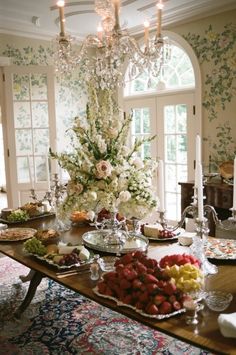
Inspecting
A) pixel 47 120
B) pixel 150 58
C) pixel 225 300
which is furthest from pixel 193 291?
pixel 47 120

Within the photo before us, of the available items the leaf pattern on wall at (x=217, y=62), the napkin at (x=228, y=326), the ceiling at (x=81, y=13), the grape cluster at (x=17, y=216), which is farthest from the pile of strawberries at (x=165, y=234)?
the ceiling at (x=81, y=13)

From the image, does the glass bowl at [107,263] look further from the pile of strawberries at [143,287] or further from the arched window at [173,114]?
the arched window at [173,114]

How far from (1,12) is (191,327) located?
13.1ft

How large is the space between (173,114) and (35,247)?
3.11 meters

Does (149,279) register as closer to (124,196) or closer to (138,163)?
(124,196)

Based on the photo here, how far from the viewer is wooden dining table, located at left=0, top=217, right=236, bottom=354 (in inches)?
49.3

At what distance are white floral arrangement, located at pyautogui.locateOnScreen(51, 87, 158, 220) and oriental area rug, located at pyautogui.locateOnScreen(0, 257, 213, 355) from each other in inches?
32.9

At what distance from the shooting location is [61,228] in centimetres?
274

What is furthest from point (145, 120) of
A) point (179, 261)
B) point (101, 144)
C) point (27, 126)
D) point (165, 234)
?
point (179, 261)

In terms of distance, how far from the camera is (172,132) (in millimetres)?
4871

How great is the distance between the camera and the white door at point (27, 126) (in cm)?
469

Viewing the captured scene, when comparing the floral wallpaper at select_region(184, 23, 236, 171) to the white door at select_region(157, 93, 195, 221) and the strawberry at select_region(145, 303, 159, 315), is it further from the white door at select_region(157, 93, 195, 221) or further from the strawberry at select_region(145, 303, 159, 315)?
the strawberry at select_region(145, 303, 159, 315)

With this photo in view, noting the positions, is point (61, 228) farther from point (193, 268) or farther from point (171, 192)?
point (171, 192)

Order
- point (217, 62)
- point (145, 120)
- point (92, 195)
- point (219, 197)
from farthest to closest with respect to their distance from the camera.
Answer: point (145, 120), point (217, 62), point (219, 197), point (92, 195)
